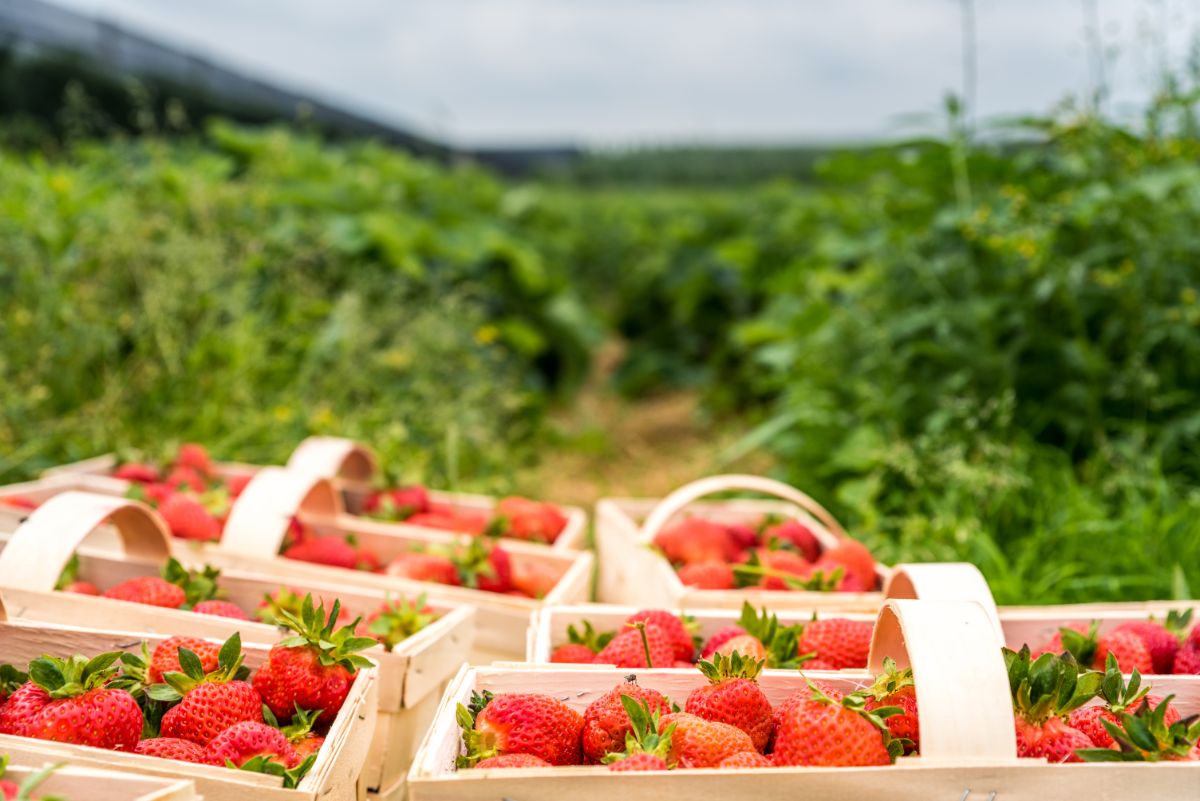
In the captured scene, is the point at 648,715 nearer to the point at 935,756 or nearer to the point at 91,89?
the point at 935,756

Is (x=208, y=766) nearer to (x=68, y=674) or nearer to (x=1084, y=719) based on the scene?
(x=68, y=674)

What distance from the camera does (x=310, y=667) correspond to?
4.72ft

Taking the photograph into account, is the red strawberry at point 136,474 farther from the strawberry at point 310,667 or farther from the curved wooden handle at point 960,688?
the curved wooden handle at point 960,688

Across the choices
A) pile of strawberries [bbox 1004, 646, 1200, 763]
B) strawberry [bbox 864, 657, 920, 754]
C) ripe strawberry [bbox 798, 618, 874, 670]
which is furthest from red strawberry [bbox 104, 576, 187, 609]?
pile of strawberries [bbox 1004, 646, 1200, 763]

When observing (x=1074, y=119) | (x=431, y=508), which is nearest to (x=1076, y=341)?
(x=1074, y=119)

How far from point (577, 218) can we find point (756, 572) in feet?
34.3

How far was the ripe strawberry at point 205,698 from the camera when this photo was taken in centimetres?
134

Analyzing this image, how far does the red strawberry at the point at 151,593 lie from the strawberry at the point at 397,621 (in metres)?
0.33

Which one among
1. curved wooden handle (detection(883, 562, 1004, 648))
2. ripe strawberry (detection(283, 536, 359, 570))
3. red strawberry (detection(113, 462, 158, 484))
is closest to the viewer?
curved wooden handle (detection(883, 562, 1004, 648))

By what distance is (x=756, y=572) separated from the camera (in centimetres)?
221

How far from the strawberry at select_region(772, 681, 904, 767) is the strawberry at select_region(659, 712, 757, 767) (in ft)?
0.19

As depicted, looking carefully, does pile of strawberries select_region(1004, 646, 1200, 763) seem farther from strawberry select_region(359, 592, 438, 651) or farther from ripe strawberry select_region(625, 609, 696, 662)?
strawberry select_region(359, 592, 438, 651)

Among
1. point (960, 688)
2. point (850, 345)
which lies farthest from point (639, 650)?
point (850, 345)

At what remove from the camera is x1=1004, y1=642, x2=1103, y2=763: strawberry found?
49.6 inches
